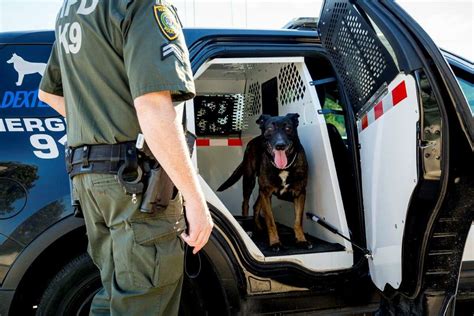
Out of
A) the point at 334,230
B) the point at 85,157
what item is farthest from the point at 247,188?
the point at 85,157

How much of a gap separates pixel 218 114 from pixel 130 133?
A: 2865 mm

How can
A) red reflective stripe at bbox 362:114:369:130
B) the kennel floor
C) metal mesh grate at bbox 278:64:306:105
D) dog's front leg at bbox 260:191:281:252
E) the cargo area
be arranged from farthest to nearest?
metal mesh grate at bbox 278:64:306:105
dog's front leg at bbox 260:191:281:252
the kennel floor
the cargo area
red reflective stripe at bbox 362:114:369:130

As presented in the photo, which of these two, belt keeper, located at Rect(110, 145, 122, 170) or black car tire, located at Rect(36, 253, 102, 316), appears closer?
belt keeper, located at Rect(110, 145, 122, 170)

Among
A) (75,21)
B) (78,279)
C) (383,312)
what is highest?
(75,21)

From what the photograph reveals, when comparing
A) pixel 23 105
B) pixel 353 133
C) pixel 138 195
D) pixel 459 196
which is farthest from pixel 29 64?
pixel 459 196

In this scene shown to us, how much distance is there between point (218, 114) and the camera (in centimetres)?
430

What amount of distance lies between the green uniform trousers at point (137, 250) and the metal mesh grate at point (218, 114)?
274 centimetres

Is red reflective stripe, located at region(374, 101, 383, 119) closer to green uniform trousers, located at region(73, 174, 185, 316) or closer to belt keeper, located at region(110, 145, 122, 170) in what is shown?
green uniform trousers, located at region(73, 174, 185, 316)

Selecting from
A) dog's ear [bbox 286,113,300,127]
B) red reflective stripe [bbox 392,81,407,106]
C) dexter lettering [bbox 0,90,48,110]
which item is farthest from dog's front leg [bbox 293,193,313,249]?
dexter lettering [bbox 0,90,48,110]

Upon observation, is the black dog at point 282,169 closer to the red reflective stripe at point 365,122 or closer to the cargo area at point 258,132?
the cargo area at point 258,132

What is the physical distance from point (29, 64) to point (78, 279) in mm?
1097

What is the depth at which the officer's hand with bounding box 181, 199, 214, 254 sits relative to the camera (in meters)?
1.35

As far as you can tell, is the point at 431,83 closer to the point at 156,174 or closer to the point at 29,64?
the point at 156,174

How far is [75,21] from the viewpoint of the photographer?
4.91ft
